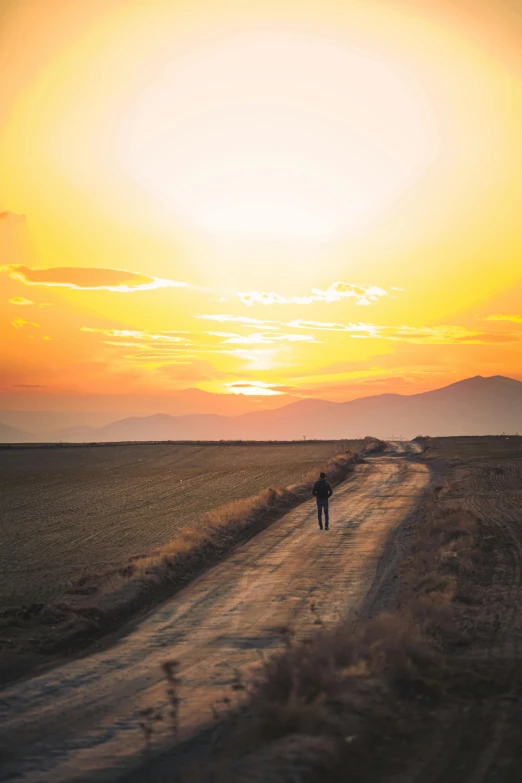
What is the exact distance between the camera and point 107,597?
17.8 meters

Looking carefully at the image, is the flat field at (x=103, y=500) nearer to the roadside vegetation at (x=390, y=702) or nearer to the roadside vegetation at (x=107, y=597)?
the roadside vegetation at (x=107, y=597)

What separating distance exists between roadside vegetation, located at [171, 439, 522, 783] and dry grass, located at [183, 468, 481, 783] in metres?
0.02

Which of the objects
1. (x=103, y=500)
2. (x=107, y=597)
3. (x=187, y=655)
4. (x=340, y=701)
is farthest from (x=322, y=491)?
(x=103, y=500)

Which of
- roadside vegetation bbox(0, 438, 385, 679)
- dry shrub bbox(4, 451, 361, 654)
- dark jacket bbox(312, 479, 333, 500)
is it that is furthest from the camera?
dark jacket bbox(312, 479, 333, 500)

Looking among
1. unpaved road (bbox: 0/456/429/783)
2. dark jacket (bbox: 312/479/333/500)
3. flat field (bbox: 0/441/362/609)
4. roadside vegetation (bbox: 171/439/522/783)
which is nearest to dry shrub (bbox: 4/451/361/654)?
unpaved road (bbox: 0/456/429/783)

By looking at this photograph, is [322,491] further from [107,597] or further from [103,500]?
[103,500]

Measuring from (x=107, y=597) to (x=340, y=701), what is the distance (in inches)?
363

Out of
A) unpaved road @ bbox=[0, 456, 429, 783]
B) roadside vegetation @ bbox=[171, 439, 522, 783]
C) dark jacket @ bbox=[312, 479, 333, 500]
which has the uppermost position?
dark jacket @ bbox=[312, 479, 333, 500]

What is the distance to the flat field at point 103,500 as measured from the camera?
23844 mm

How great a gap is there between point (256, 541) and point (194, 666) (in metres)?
13.9

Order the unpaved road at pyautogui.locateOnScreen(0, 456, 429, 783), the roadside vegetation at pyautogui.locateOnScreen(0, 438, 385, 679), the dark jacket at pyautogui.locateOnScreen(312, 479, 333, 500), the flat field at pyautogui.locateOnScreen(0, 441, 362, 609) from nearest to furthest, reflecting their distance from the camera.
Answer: the unpaved road at pyautogui.locateOnScreen(0, 456, 429, 783) < the roadside vegetation at pyautogui.locateOnScreen(0, 438, 385, 679) < the flat field at pyautogui.locateOnScreen(0, 441, 362, 609) < the dark jacket at pyautogui.locateOnScreen(312, 479, 333, 500)

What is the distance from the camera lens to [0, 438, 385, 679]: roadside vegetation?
14727 mm

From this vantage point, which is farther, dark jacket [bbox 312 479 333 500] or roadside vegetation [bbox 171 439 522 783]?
dark jacket [bbox 312 479 333 500]

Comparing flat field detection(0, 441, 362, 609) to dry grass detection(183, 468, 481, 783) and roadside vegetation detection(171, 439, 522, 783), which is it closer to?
dry grass detection(183, 468, 481, 783)
